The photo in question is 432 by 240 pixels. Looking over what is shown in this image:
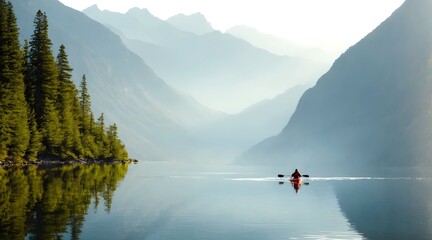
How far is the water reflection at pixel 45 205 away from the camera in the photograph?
35.8m

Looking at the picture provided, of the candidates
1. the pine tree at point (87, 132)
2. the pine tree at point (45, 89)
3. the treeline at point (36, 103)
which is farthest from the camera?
the pine tree at point (87, 132)

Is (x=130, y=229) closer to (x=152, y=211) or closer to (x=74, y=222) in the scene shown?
(x=74, y=222)

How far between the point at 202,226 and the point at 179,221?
3385 millimetres

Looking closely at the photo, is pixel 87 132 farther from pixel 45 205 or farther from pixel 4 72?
pixel 45 205

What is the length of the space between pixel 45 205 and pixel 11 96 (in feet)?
234

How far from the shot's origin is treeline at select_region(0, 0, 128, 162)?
111562 millimetres

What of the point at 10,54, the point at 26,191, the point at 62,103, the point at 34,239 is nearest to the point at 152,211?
the point at 26,191

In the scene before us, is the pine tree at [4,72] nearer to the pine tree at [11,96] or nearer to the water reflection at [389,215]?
the pine tree at [11,96]

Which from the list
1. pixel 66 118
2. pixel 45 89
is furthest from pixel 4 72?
pixel 66 118

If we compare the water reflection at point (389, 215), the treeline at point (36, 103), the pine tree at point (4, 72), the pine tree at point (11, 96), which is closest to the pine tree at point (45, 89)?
the treeline at point (36, 103)

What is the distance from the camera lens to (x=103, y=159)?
18700 cm

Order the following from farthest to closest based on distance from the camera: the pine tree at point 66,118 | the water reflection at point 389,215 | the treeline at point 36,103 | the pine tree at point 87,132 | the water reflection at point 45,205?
the pine tree at point 87,132, the pine tree at point 66,118, the treeline at point 36,103, the water reflection at point 389,215, the water reflection at point 45,205

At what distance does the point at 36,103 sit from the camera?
133375 millimetres

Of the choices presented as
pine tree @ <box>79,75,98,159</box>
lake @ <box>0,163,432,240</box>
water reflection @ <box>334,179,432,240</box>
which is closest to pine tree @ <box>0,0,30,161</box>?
lake @ <box>0,163,432,240</box>
